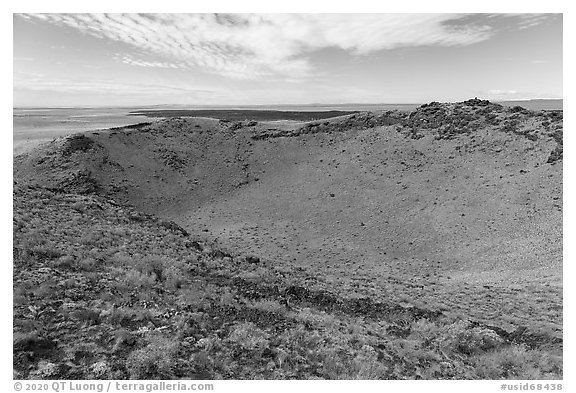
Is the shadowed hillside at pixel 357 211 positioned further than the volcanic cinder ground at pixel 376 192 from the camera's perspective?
No

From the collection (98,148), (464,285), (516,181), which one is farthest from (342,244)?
(98,148)

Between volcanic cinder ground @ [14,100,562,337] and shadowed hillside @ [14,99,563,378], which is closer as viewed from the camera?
shadowed hillside @ [14,99,563,378]

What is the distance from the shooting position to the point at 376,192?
1307 inches

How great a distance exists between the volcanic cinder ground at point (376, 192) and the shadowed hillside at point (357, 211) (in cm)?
16

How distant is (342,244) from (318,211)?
6326 mm

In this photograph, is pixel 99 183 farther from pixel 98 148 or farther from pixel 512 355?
pixel 512 355

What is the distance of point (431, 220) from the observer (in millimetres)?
27234

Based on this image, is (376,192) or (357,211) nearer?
(357,211)

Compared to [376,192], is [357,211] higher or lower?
lower

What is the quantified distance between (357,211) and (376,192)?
3943mm

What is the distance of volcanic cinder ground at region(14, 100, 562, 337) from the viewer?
18.3m

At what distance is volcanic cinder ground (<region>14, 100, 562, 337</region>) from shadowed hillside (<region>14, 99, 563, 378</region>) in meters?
0.16

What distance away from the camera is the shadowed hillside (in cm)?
1245

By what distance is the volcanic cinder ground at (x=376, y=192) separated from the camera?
59.9 feet
